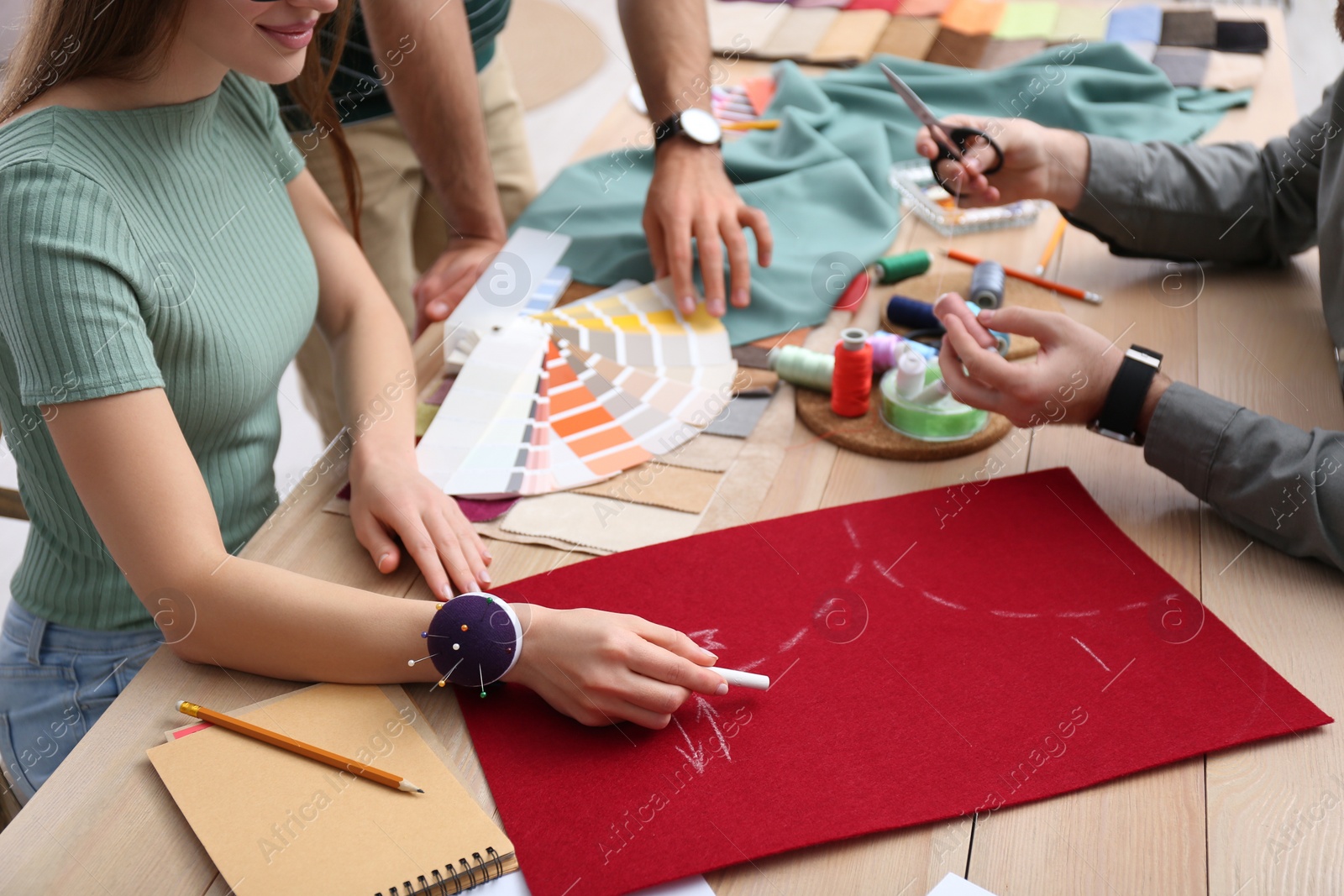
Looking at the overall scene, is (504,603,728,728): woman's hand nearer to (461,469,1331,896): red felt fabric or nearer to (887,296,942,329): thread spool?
(461,469,1331,896): red felt fabric

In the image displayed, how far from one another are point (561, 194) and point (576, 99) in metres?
2.69

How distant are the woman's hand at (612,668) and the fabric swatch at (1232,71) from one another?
1674 millimetres

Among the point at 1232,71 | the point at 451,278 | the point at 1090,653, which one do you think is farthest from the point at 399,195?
the point at 1232,71

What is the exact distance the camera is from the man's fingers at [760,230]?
1.54 m

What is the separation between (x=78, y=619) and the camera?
1.19m

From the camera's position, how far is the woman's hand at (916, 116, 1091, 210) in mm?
1546

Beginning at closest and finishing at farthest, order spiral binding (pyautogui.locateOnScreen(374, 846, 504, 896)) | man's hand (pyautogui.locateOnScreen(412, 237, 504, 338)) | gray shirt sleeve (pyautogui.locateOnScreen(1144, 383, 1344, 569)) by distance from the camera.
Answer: spiral binding (pyautogui.locateOnScreen(374, 846, 504, 896))
gray shirt sleeve (pyautogui.locateOnScreen(1144, 383, 1344, 569))
man's hand (pyautogui.locateOnScreen(412, 237, 504, 338))

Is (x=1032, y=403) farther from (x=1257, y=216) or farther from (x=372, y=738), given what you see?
(x=372, y=738)

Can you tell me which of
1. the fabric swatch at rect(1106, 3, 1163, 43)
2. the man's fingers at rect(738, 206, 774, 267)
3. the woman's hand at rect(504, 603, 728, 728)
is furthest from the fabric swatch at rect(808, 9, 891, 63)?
the woman's hand at rect(504, 603, 728, 728)

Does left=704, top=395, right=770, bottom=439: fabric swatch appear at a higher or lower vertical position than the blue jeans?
higher

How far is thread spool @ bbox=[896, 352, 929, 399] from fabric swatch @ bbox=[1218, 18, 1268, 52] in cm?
131

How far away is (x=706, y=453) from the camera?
1272 millimetres

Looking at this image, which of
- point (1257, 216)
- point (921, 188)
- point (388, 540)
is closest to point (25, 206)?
point (388, 540)

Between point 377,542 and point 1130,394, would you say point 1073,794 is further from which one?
point 377,542
